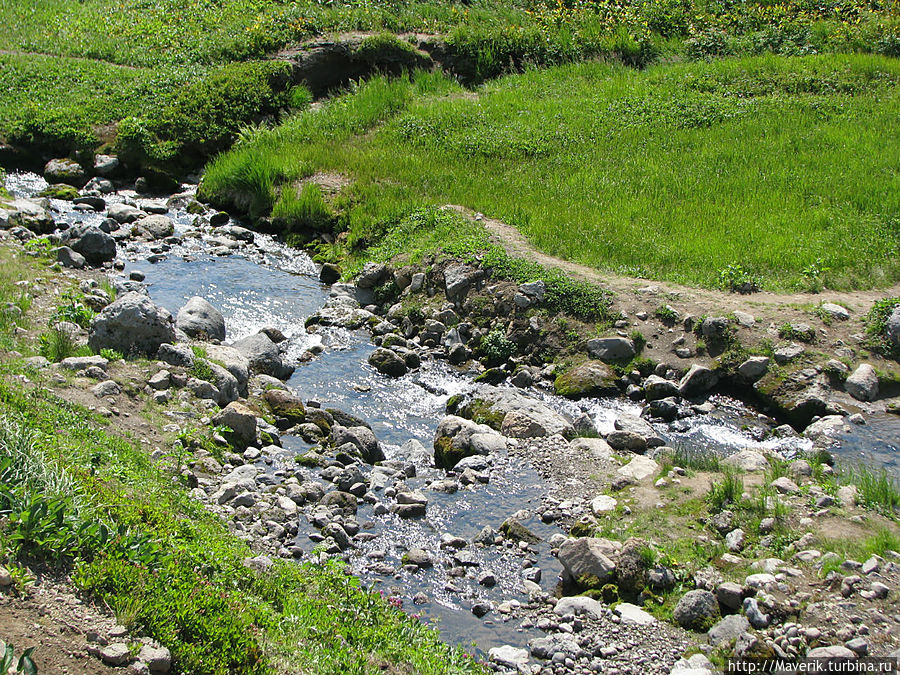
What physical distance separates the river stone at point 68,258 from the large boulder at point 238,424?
7.56m

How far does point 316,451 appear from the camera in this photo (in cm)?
1086

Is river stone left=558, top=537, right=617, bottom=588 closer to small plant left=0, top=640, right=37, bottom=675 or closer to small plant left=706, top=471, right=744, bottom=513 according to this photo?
small plant left=706, top=471, right=744, bottom=513

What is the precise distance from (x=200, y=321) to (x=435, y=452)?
520cm

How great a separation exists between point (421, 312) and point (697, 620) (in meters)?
9.11

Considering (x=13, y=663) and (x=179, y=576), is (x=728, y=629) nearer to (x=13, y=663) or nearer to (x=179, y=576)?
(x=179, y=576)

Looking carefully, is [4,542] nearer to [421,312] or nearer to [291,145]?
[421,312]

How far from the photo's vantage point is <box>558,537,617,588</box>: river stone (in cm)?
820

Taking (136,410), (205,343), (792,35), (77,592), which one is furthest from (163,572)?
(792,35)

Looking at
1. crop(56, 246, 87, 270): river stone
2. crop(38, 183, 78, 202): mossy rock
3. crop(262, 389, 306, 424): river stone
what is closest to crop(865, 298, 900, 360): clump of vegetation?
crop(262, 389, 306, 424): river stone

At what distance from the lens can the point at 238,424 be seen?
1063 cm

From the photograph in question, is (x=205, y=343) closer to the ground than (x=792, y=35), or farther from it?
closer to the ground

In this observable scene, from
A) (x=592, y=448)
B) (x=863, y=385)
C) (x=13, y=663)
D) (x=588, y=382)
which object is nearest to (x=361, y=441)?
(x=592, y=448)

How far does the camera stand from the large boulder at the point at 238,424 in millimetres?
10555

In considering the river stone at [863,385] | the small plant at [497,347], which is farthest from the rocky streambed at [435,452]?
the river stone at [863,385]
